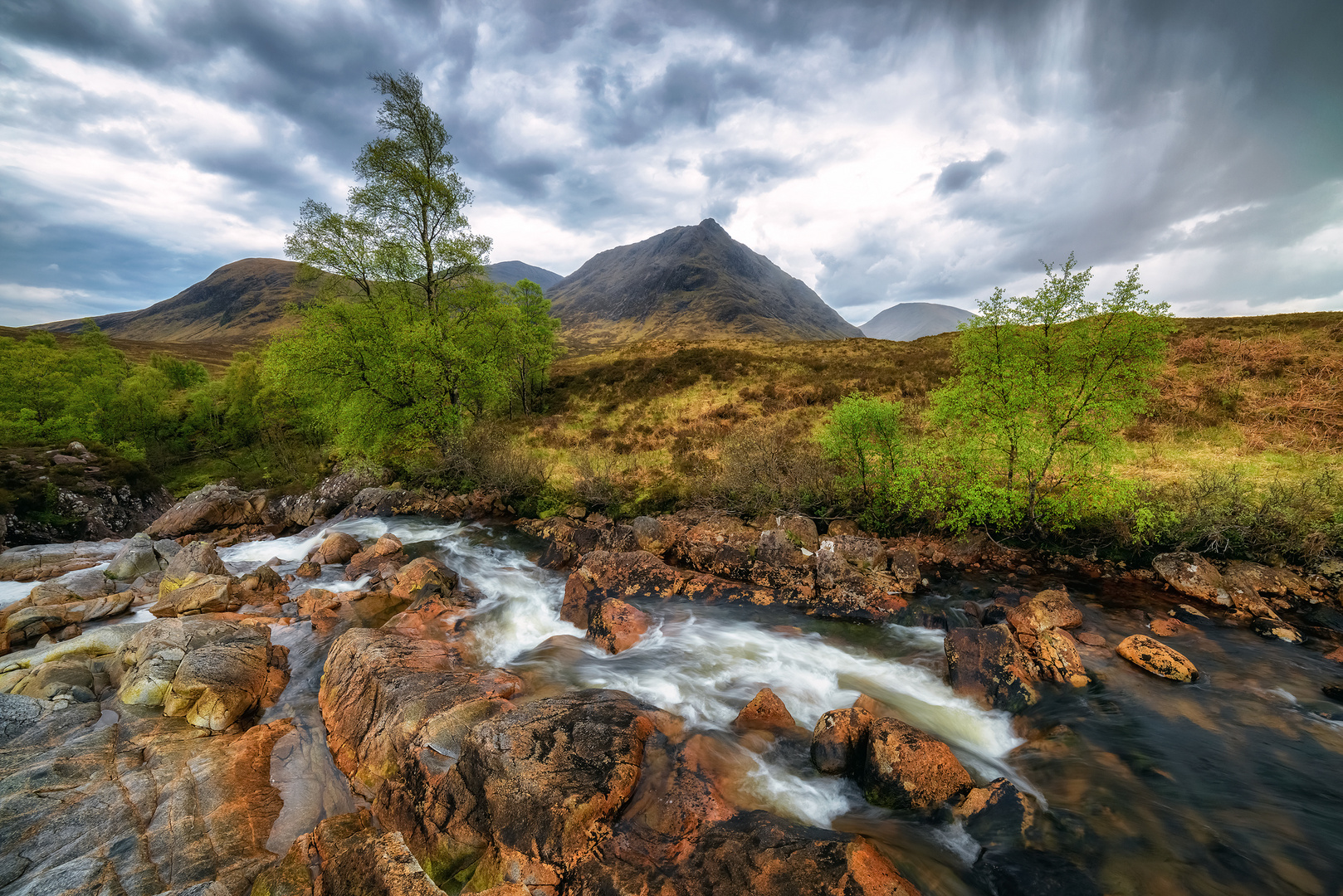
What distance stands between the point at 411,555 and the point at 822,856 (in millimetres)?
15217

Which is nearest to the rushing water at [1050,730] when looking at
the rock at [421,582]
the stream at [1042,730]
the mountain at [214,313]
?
the stream at [1042,730]

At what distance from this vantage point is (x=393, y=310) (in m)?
22.8

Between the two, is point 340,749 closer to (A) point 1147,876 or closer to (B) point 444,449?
(A) point 1147,876

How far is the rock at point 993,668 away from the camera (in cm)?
791

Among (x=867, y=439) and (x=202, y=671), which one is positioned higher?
(x=867, y=439)

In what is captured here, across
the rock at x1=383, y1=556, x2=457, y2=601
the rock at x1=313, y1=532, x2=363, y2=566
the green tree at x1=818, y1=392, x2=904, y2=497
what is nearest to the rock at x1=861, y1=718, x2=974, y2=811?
the green tree at x1=818, y1=392, x2=904, y2=497

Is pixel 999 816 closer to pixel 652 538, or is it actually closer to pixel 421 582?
pixel 652 538

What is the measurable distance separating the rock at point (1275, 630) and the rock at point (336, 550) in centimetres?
2401

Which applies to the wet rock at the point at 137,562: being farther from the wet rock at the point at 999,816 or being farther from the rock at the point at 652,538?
the wet rock at the point at 999,816

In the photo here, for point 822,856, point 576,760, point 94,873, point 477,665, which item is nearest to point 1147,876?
point 822,856

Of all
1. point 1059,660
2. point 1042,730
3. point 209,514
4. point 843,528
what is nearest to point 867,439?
point 843,528

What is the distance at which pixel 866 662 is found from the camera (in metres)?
9.48

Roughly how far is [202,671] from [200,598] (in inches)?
208

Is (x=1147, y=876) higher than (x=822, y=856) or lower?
lower
